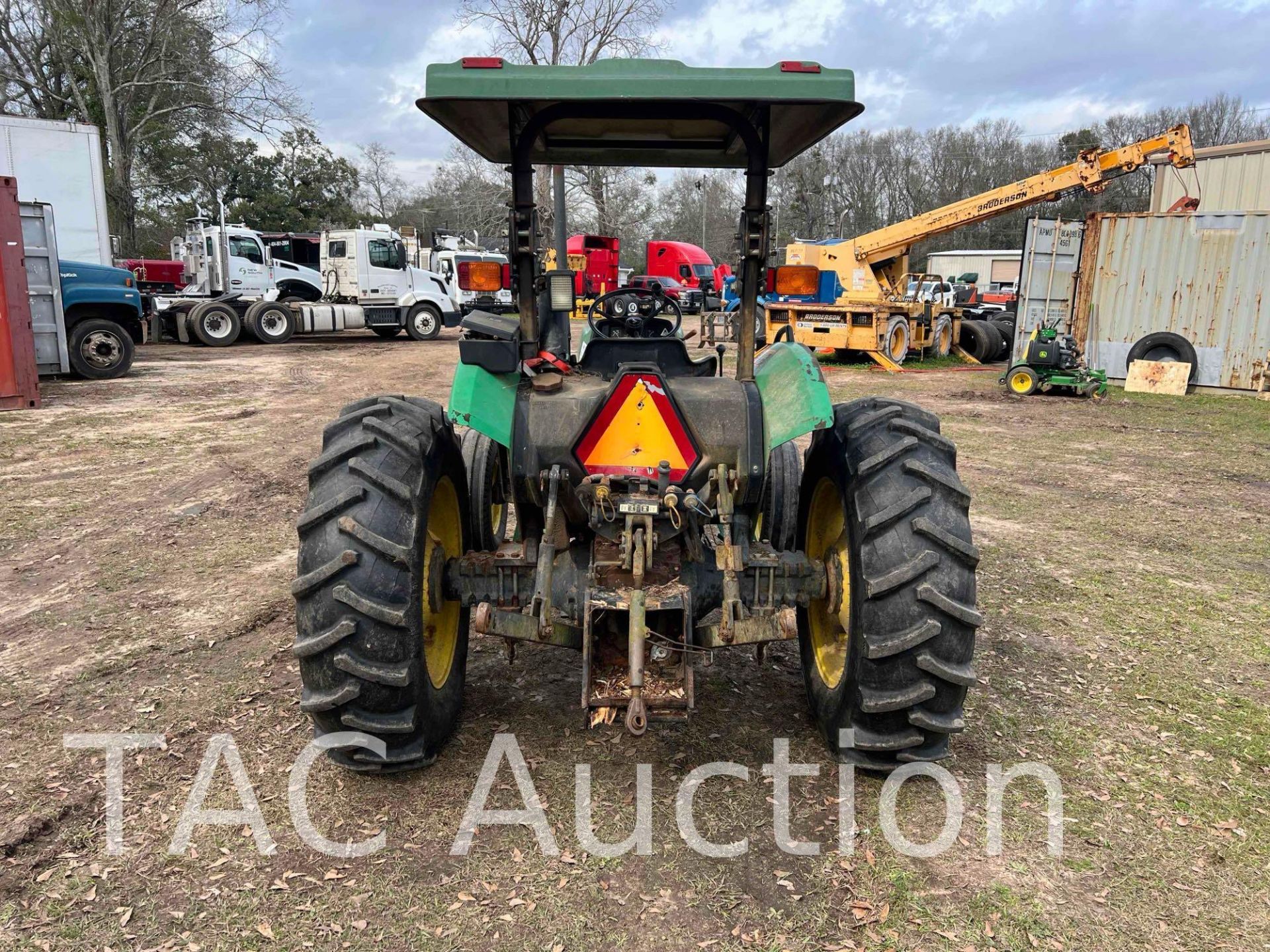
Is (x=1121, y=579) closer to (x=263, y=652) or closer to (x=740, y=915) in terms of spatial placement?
(x=740, y=915)

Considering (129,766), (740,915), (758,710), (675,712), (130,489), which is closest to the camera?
(740,915)

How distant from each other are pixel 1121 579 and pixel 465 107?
4.45 meters

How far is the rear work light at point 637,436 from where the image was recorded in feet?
10.2

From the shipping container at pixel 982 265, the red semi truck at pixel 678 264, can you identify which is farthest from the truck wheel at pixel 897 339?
the shipping container at pixel 982 265

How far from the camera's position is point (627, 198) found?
4228 cm

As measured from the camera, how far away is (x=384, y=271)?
21609mm

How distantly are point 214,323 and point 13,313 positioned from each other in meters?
9.42

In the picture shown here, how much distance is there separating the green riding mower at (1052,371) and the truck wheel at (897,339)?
3.27 meters

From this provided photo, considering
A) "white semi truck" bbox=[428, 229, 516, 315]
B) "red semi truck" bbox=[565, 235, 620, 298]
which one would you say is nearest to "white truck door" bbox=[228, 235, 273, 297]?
"white semi truck" bbox=[428, 229, 516, 315]

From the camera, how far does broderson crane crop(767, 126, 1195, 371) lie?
15.1 meters

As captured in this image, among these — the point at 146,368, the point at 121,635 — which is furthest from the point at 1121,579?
the point at 146,368

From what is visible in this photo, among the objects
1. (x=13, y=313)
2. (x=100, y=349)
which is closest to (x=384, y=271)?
(x=100, y=349)

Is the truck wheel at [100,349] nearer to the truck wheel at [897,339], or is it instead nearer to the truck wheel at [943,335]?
the truck wheel at [897,339]

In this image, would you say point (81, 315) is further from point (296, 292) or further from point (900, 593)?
point (900, 593)
